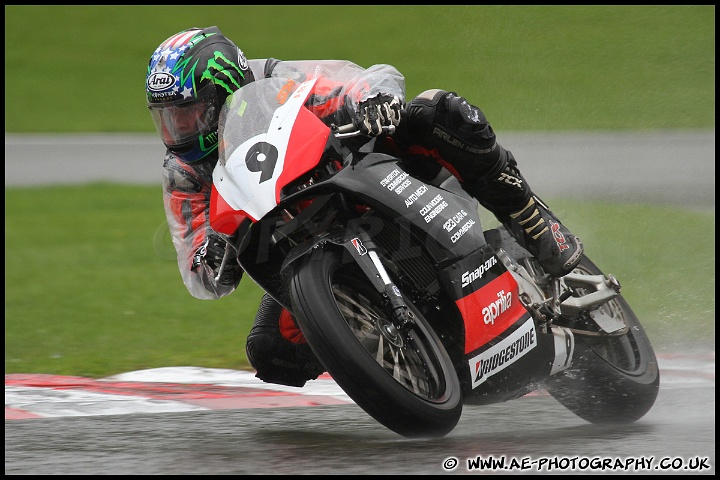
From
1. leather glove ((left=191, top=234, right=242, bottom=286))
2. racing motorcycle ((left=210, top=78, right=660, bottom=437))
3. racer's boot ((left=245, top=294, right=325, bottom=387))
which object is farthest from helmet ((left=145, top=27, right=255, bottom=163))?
racer's boot ((left=245, top=294, right=325, bottom=387))

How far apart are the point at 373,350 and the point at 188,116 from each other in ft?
3.94

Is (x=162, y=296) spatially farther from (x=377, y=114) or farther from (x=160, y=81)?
(x=377, y=114)

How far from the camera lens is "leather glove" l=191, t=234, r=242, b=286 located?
13.5ft

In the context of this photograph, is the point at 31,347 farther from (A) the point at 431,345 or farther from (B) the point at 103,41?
(B) the point at 103,41

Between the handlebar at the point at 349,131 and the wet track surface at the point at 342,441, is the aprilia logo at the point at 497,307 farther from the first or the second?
the handlebar at the point at 349,131

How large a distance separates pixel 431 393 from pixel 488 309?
423mm

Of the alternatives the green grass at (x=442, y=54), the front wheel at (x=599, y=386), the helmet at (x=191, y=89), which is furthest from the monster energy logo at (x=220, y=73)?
the green grass at (x=442, y=54)

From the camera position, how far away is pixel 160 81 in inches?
161

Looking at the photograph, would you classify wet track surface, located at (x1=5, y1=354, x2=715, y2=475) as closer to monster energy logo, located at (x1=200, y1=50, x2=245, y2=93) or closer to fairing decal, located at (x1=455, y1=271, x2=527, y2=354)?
fairing decal, located at (x1=455, y1=271, x2=527, y2=354)

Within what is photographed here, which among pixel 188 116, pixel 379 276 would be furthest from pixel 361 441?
pixel 188 116

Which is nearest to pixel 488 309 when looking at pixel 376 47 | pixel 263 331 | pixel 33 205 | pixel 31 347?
pixel 263 331

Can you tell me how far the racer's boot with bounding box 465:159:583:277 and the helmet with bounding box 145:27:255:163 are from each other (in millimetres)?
1047

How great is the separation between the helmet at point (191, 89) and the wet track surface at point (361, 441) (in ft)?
3.65

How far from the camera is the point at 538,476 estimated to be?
3.32 meters
